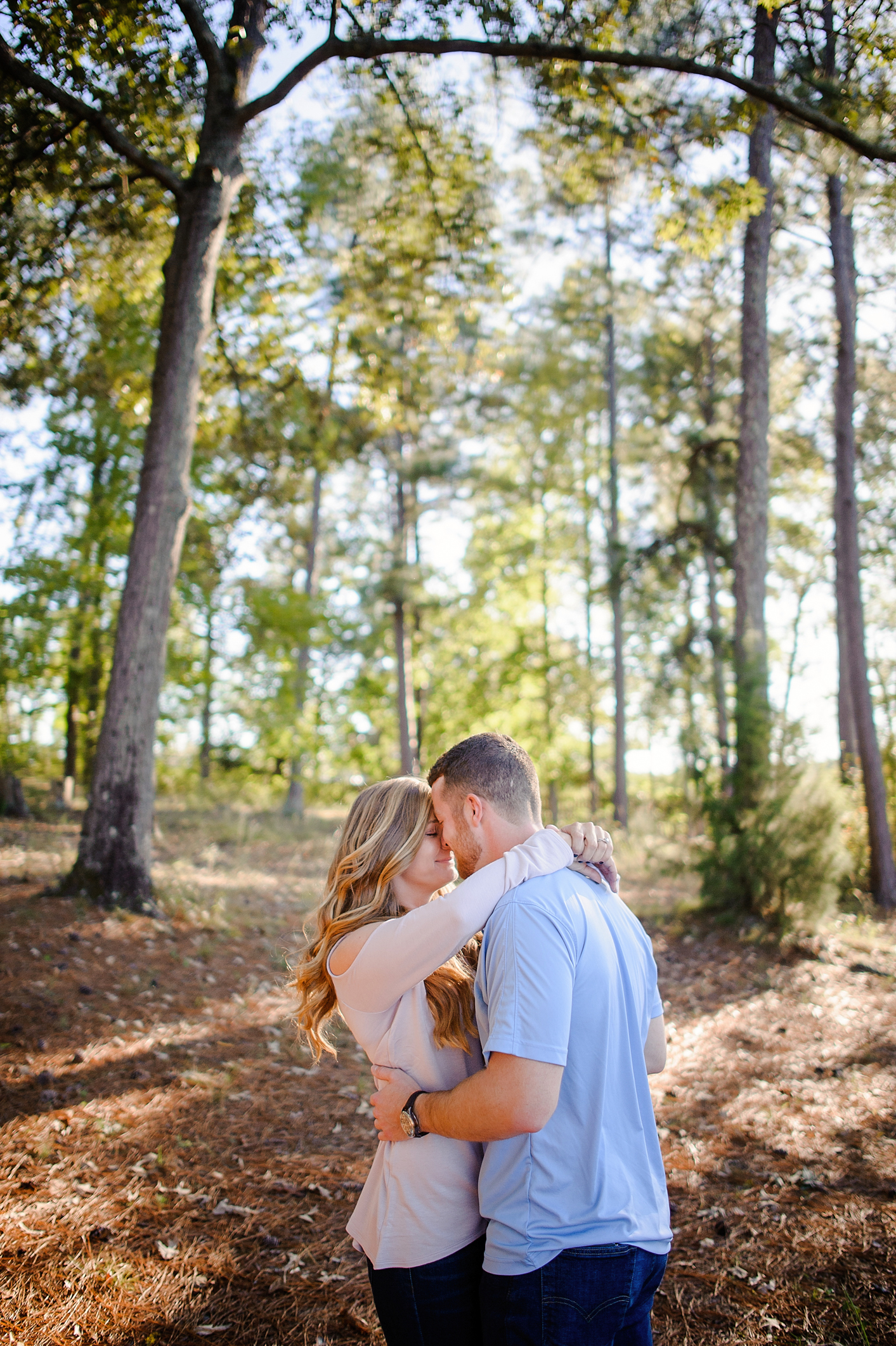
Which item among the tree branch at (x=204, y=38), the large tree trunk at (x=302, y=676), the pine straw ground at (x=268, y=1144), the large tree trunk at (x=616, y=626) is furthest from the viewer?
the large tree trunk at (x=302, y=676)

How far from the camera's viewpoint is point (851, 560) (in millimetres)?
Answer: 11703

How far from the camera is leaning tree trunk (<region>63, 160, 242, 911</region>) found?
23.8 feet

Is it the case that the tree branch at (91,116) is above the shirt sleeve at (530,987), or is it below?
above

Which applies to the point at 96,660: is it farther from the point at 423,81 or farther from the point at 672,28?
the point at 672,28

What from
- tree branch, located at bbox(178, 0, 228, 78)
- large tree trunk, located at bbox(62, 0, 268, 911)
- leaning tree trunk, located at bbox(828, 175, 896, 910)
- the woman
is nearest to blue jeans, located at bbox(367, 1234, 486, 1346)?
the woman

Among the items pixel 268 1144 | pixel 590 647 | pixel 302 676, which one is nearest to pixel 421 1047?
pixel 268 1144

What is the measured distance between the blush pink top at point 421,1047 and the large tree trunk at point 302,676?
15.8 meters

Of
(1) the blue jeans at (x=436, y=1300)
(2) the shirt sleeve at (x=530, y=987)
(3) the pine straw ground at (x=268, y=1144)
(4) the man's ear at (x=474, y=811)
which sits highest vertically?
(4) the man's ear at (x=474, y=811)

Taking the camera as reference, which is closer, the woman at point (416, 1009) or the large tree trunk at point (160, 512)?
the woman at point (416, 1009)

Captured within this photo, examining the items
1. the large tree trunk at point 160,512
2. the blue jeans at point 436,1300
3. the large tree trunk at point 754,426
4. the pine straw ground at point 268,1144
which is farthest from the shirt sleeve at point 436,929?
the large tree trunk at point 754,426

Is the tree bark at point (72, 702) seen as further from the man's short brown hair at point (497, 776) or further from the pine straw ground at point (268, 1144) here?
the man's short brown hair at point (497, 776)

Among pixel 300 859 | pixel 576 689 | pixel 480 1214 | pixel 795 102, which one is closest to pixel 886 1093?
pixel 480 1214

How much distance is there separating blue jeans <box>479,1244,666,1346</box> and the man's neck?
89cm

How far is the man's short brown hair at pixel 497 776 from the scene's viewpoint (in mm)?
2111
